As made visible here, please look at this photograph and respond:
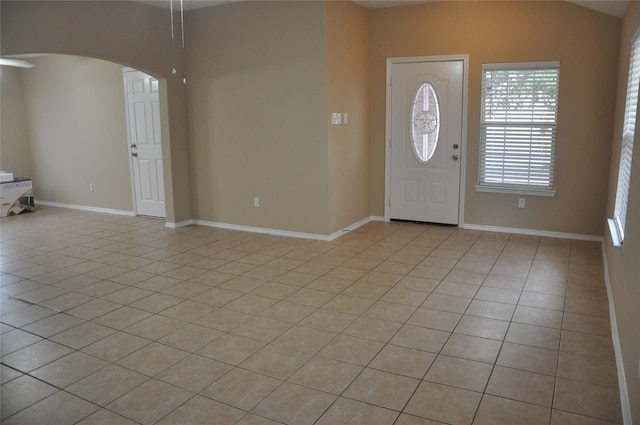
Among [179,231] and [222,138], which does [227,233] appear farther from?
[222,138]

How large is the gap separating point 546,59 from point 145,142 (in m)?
5.25

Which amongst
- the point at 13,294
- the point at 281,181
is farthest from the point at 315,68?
the point at 13,294

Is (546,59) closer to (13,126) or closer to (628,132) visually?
(628,132)

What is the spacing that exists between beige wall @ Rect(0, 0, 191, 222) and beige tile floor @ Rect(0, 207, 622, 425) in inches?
54.9

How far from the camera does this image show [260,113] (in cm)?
588

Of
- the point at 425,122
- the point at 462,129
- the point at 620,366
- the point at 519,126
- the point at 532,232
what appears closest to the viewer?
the point at 620,366

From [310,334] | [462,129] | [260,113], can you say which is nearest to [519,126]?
[462,129]

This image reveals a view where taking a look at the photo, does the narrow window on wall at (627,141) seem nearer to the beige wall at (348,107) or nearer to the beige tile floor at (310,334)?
the beige tile floor at (310,334)

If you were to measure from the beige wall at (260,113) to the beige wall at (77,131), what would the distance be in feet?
5.25

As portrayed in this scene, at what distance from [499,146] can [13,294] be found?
5.20m

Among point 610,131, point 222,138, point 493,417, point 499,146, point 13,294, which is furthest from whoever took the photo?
point 222,138

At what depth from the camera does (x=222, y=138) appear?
6.23 meters

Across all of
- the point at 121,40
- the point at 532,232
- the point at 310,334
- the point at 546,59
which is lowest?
the point at 310,334

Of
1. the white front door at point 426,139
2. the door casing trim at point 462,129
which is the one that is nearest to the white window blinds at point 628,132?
the door casing trim at point 462,129
